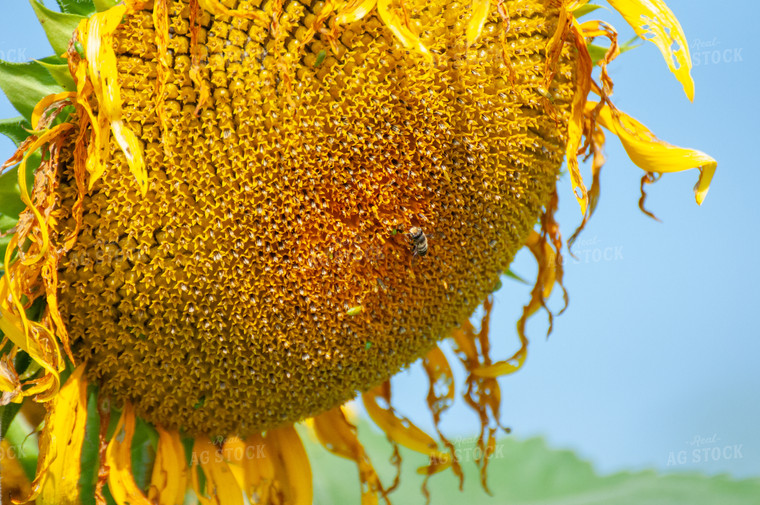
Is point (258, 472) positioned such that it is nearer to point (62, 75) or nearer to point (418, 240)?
point (418, 240)

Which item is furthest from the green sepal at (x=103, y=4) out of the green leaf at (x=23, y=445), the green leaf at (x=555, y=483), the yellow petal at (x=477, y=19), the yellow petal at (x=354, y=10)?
the green leaf at (x=555, y=483)

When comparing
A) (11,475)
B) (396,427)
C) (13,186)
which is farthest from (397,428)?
(13,186)

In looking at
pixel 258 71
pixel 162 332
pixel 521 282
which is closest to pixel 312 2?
pixel 258 71

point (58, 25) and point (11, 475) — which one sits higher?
point (58, 25)

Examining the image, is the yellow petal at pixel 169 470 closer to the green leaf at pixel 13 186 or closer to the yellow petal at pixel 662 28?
the green leaf at pixel 13 186

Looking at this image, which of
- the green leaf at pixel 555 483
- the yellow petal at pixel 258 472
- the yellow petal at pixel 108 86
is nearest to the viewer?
the yellow petal at pixel 108 86

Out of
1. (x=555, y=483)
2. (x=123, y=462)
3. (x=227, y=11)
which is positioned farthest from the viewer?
(x=555, y=483)
